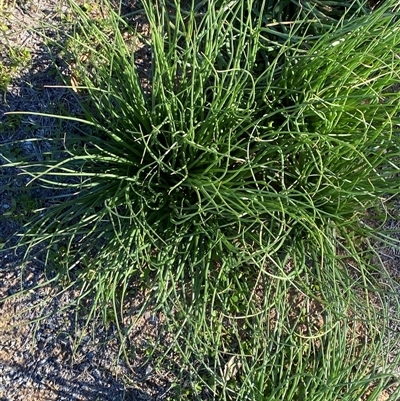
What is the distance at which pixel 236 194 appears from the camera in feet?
3.72

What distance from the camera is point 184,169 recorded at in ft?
3.89

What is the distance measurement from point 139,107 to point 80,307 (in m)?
0.54

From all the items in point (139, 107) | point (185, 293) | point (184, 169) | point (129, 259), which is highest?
point (139, 107)

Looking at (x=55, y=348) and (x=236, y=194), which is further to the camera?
(x=55, y=348)

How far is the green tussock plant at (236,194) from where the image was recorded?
3.71 ft

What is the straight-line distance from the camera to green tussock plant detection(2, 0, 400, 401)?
44.5 inches

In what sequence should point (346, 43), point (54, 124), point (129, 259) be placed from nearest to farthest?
point (346, 43) < point (129, 259) < point (54, 124)

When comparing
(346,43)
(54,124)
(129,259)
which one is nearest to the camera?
(346,43)

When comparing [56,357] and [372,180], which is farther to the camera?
[56,357]

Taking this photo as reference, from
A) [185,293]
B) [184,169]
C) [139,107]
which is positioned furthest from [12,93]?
[185,293]

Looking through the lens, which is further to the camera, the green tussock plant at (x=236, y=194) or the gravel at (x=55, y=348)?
the gravel at (x=55, y=348)

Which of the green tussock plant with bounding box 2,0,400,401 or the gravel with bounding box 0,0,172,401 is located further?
the gravel with bounding box 0,0,172,401

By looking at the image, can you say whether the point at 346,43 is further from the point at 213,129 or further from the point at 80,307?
the point at 80,307

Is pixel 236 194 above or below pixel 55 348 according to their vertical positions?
above
